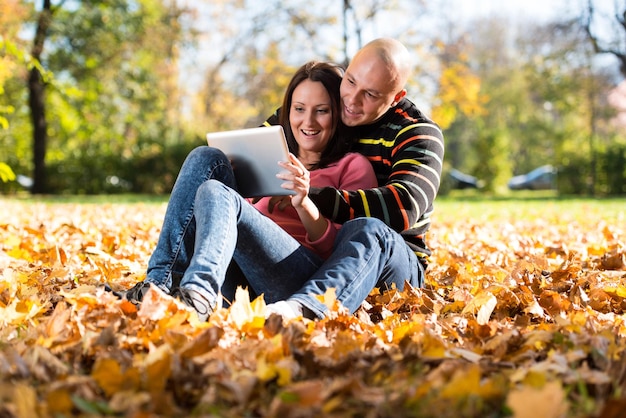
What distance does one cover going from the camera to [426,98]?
2031 centimetres

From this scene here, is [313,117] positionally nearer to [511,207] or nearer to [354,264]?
[354,264]

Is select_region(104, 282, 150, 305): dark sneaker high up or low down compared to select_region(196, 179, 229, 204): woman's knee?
down

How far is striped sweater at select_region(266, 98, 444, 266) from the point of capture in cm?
268

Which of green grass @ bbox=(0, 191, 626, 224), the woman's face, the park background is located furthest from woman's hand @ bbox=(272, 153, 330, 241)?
the park background

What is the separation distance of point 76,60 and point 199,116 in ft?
42.8

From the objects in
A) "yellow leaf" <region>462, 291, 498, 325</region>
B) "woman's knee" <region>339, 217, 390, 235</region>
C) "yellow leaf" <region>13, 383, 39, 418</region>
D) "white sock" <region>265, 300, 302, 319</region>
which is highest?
"woman's knee" <region>339, 217, 390, 235</region>

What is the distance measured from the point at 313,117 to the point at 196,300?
1145 mm

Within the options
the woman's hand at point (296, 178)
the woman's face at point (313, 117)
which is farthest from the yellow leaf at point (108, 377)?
the woman's face at point (313, 117)

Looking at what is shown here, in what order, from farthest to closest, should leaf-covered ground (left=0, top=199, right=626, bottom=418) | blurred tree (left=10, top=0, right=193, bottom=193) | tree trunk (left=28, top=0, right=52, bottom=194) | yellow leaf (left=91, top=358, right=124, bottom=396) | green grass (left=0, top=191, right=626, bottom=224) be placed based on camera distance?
blurred tree (left=10, top=0, right=193, bottom=193) → tree trunk (left=28, top=0, right=52, bottom=194) → green grass (left=0, top=191, right=626, bottom=224) → yellow leaf (left=91, top=358, right=124, bottom=396) → leaf-covered ground (left=0, top=199, right=626, bottom=418)

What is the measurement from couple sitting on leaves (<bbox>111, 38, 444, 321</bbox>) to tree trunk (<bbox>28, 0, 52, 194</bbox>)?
16475 mm

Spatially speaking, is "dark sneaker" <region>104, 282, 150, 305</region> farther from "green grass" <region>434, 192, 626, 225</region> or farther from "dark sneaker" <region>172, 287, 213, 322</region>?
"green grass" <region>434, 192, 626, 225</region>

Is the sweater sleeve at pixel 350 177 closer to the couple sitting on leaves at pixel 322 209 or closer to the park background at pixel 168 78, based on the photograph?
the couple sitting on leaves at pixel 322 209

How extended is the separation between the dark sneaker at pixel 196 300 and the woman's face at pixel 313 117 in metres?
1.05

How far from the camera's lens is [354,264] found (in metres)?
2.48
